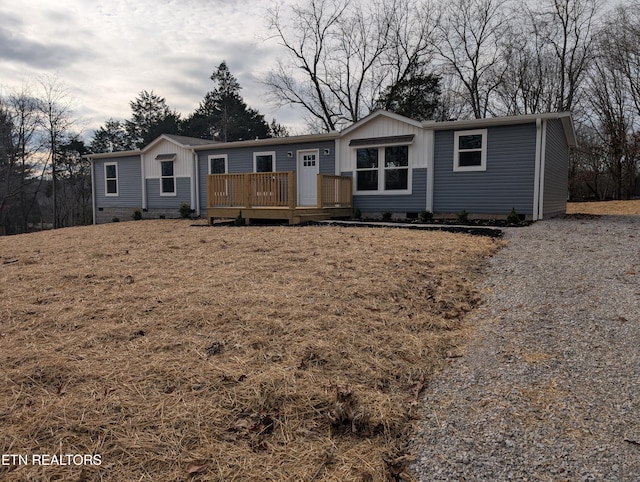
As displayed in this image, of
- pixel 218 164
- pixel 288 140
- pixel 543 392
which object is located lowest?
pixel 543 392

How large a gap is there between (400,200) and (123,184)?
1185cm

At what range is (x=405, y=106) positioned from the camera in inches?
867

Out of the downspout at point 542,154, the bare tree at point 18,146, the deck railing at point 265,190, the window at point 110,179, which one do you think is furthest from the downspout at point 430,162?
the bare tree at point 18,146

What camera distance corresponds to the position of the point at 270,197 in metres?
10.6

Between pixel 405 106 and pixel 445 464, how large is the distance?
73.1ft

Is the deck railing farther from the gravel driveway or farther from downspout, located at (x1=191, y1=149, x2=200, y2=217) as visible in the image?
the gravel driveway

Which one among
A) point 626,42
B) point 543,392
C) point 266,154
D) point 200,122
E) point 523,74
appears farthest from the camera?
point 200,122

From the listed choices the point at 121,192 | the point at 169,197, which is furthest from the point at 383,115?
the point at 121,192

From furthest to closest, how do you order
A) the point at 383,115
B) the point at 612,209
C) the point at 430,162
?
1. the point at 612,209
2. the point at 383,115
3. the point at 430,162

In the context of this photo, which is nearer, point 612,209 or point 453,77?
point 612,209

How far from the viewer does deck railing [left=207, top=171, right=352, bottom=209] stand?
10531mm

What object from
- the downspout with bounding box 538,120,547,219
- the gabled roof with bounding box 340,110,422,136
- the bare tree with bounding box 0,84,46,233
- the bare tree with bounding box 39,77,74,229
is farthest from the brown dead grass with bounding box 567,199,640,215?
the bare tree with bounding box 0,84,46,233

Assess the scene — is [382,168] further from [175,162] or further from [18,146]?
[18,146]

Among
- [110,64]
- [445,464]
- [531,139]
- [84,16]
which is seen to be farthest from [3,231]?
[445,464]
